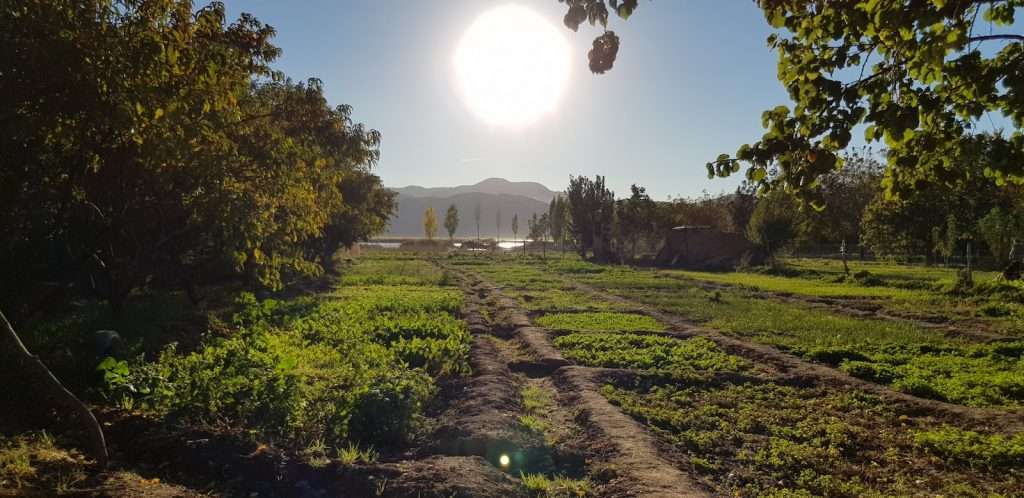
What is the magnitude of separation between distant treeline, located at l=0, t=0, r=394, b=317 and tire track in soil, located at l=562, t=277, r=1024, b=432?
995cm

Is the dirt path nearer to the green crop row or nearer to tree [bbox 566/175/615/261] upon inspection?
the green crop row

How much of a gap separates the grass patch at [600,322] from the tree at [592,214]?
41288 millimetres

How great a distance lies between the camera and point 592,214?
6300 centimetres

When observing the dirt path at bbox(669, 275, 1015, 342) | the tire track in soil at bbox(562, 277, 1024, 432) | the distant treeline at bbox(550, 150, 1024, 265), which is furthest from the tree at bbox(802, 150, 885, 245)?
the tire track in soil at bbox(562, 277, 1024, 432)

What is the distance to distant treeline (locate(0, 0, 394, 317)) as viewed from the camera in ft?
23.0

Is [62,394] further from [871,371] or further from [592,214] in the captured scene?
[592,214]

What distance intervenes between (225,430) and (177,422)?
0.62m

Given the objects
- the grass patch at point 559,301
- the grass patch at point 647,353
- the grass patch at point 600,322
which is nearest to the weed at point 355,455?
the grass patch at point 647,353

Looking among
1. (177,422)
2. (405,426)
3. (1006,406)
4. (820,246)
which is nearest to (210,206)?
(177,422)

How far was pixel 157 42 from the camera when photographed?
21.9 ft

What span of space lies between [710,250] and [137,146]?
48174 mm

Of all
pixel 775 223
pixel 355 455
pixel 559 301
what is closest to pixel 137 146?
pixel 355 455

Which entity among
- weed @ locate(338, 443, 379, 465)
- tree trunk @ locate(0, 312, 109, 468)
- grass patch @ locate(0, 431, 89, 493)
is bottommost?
weed @ locate(338, 443, 379, 465)

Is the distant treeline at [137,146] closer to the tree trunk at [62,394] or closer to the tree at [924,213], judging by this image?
the tree trunk at [62,394]
